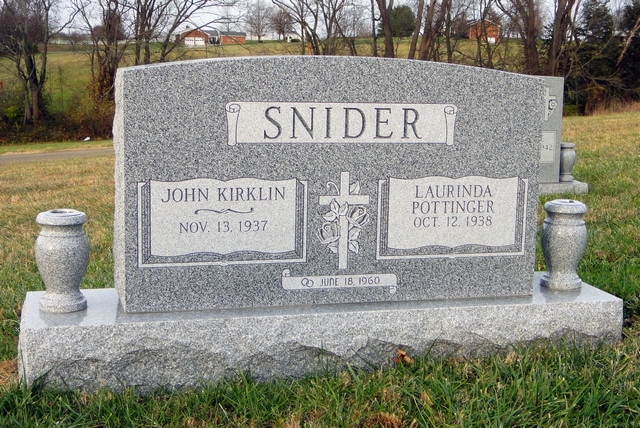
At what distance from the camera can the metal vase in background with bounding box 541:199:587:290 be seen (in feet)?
12.4

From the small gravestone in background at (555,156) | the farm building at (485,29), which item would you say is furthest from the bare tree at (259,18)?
the small gravestone in background at (555,156)

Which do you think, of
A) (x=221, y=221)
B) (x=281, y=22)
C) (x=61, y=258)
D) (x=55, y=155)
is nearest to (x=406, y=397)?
(x=221, y=221)

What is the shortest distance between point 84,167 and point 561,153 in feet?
27.8

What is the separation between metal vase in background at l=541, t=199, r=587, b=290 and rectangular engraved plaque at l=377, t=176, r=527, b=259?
17 centimetres

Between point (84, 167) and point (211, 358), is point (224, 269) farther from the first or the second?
point (84, 167)

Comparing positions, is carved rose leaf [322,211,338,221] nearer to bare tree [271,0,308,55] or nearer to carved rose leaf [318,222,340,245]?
carved rose leaf [318,222,340,245]

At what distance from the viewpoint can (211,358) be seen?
3.33 m

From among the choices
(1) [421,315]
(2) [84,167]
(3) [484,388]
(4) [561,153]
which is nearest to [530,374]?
(3) [484,388]

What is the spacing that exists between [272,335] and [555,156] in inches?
270

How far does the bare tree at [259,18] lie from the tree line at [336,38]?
7 centimetres

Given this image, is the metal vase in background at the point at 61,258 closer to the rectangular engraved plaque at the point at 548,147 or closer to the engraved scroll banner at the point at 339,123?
the engraved scroll banner at the point at 339,123

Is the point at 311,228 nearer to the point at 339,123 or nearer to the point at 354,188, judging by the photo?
the point at 354,188

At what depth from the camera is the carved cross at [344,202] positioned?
3.55 meters

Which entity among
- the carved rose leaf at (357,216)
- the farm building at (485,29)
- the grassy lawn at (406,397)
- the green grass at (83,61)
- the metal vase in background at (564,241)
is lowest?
the grassy lawn at (406,397)
